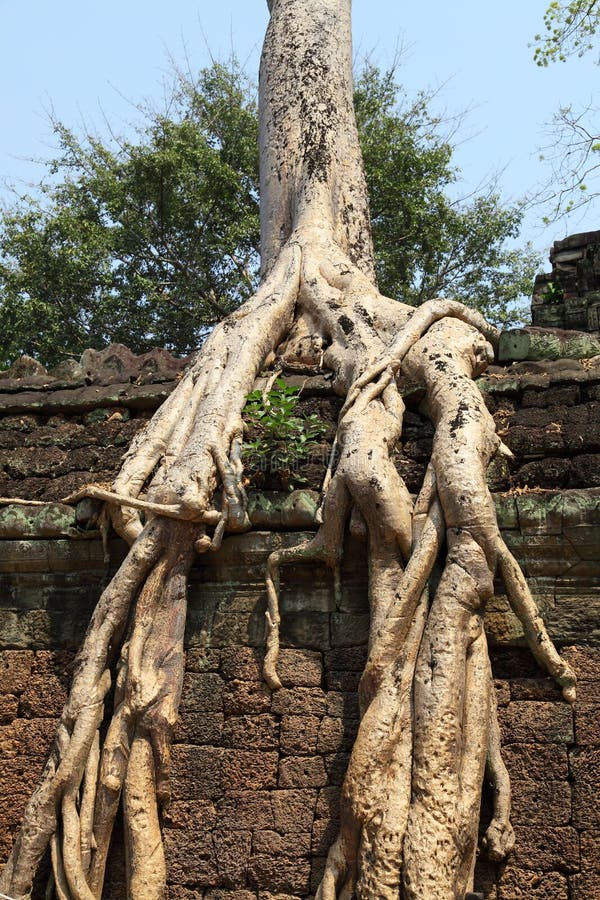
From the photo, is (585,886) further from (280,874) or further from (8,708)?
(8,708)

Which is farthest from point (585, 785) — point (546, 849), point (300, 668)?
point (300, 668)

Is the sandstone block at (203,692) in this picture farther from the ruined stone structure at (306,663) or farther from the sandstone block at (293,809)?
the sandstone block at (293,809)

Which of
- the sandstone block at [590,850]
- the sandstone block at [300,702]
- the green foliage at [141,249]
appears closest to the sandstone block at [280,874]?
the sandstone block at [300,702]

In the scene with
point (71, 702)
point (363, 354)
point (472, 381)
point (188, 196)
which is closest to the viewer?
point (71, 702)

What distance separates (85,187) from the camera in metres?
13.3

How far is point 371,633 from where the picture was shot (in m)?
4.16

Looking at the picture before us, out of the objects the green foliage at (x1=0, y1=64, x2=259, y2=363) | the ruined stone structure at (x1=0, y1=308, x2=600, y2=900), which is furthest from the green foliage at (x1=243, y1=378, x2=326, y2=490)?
the green foliage at (x1=0, y1=64, x2=259, y2=363)

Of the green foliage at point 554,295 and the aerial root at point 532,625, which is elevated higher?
the green foliage at point 554,295

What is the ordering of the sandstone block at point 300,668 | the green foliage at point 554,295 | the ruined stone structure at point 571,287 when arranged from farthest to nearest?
the green foliage at point 554,295
the ruined stone structure at point 571,287
the sandstone block at point 300,668

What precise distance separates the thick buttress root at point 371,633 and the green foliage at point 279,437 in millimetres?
82

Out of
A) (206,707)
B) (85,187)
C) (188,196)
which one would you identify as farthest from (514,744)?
(85,187)

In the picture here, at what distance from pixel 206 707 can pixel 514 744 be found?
1.26m

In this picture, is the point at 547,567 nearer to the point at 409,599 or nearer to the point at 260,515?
the point at 409,599

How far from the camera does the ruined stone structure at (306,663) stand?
4.07 metres
